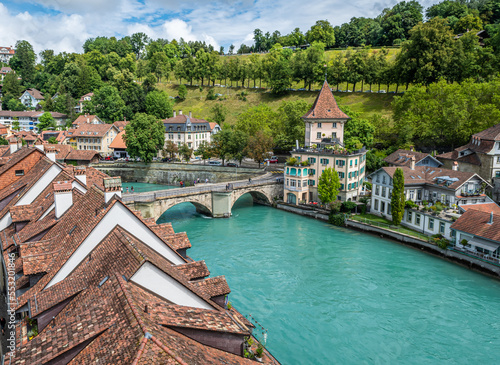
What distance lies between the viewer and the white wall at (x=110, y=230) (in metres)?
13.1

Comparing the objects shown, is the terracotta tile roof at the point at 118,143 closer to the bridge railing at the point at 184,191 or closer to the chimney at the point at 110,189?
the bridge railing at the point at 184,191

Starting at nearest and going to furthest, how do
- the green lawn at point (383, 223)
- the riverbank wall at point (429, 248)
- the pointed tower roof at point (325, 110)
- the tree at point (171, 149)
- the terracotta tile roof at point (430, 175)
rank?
the riverbank wall at point (429, 248) < the green lawn at point (383, 223) < the terracotta tile roof at point (430, 175) < the pointed tower roof at point (325, 110) < the tree at point (171, 149)

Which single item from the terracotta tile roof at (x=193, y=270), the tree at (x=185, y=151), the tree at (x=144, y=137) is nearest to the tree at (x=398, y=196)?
the terracotta tile roof at (x=193, y=270)

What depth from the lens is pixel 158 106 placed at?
101875 mm

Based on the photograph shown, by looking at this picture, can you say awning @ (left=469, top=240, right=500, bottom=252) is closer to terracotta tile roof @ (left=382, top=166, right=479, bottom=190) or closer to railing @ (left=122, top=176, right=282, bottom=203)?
terracotta tile roof @ (left=382, top=166, right=479, bottom=190)

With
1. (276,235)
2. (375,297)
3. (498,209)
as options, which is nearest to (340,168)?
(276,235)

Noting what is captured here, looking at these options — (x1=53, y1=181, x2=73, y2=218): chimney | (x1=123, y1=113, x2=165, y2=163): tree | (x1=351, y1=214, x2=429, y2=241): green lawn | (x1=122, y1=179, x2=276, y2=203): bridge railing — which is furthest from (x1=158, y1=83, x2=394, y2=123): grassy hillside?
(x1=53, y1=181, x2=73, y2=218): chimney

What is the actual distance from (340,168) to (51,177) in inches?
1459

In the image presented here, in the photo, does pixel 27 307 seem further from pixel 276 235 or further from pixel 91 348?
pixel 276 235

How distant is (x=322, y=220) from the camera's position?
159 feet

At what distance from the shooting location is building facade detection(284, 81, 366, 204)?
5172cm

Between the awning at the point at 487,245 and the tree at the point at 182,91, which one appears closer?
the awning at the point at 487,245

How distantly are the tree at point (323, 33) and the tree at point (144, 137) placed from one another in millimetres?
84439

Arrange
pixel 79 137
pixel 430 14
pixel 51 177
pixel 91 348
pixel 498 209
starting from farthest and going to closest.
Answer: pixel 430 14 < pixel 79 137 < pixel 498 209 < pixel 51 177 < pixel 91 348
